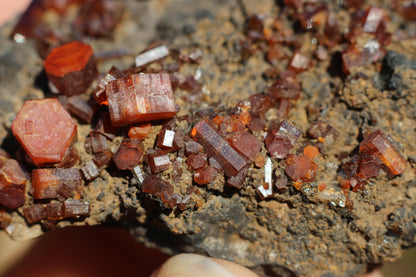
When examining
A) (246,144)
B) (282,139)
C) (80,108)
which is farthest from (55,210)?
(282,139)

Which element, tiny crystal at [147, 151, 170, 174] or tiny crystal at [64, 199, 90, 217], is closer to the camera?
tiny crystal at [147, 151, 170, 174]

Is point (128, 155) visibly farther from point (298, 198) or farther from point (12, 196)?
point (298, 198)

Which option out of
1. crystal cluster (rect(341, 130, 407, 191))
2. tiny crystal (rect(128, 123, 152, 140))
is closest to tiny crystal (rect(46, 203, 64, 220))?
tiny crystal (rect(128, 123, 152, 140))

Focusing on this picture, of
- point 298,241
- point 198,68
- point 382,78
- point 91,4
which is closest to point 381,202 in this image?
point 298,241

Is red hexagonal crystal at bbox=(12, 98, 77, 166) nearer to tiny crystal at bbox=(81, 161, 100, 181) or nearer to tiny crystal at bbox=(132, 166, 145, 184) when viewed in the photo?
tiny crystal at bbox=(81, 161, 100, 181)

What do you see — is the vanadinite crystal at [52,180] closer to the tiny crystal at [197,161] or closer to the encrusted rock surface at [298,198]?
the encrusted rock surface at [298,198]

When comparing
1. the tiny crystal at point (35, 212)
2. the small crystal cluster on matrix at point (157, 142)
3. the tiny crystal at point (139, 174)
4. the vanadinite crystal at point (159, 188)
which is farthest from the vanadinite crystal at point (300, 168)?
the tiny crystal at point (35, 212)
